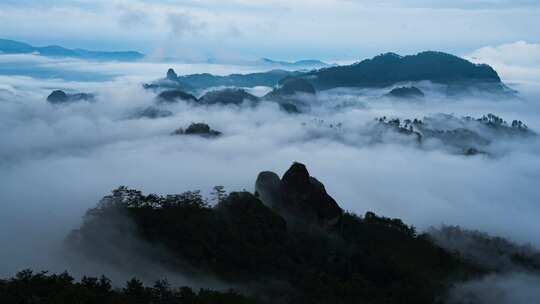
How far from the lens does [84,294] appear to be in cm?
2481

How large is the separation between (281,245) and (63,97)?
134 meters

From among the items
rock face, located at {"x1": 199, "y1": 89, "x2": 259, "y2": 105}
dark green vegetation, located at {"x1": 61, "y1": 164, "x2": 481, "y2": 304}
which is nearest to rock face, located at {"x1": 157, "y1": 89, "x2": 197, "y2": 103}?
rock face, located at {"x1": 199, "y1": 89, "x2": 259, "y2": 105}

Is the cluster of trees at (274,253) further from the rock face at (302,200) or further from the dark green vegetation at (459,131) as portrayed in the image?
the dark green vegetation at (459,131)

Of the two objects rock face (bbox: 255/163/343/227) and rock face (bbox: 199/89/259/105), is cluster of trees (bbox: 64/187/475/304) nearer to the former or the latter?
rock face (bbox: 255/163/343/227)

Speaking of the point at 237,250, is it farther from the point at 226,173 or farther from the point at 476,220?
the point at 476,220

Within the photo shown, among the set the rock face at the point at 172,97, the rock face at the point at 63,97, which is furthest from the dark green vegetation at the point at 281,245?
the rock face at the point at 63,97

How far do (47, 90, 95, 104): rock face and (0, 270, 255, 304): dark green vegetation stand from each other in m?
140

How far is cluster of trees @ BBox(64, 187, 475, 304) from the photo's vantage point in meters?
37.8

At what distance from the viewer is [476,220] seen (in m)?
84.2

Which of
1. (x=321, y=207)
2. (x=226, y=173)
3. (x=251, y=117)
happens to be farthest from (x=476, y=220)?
(x=251, y=117)

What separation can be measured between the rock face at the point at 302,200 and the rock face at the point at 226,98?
383 ft

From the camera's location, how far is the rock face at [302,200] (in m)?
50.0

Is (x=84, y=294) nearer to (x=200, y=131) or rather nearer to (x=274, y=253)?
(x=274, y=253)

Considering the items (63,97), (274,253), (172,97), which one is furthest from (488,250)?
(63,97)
